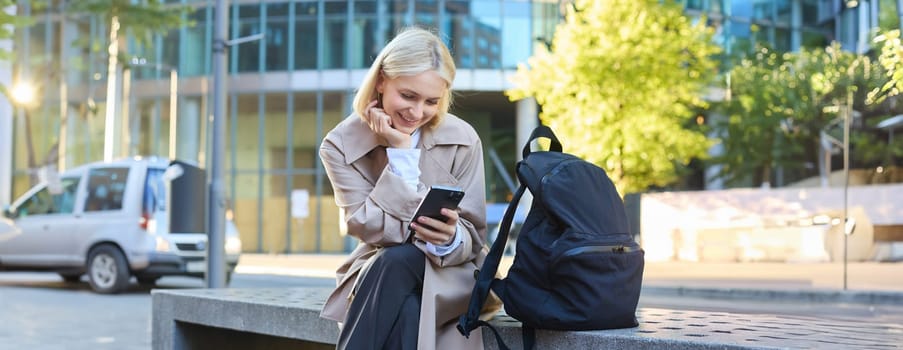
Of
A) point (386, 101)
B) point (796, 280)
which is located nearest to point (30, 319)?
point (386, 101)

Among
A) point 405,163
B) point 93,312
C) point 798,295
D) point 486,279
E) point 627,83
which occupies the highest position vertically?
point 627,83

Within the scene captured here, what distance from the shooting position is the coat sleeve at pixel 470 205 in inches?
131

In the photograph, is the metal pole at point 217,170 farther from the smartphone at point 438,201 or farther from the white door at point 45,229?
the smartphone at point 438,201

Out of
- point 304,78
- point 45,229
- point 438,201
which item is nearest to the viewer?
point 438,201

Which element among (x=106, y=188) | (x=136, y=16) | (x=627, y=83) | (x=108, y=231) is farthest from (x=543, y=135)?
(x=627, y=83)

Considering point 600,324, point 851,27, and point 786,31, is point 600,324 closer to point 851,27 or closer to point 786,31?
point 851,27

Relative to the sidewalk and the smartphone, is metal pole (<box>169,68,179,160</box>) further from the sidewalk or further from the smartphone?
the smartphone

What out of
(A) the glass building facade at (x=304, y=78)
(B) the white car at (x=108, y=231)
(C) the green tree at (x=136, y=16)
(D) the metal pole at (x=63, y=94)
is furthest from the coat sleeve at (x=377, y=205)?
(D) the metal pole at (x=63, y=94)

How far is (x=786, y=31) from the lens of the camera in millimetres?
38094

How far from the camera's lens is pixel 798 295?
1505 cm

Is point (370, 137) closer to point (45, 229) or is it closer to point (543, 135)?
point (543, 135)

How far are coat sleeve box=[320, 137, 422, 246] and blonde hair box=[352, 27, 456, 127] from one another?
270mm

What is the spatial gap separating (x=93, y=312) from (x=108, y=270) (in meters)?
3.37

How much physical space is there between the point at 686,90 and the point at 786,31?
1427 centimetres
